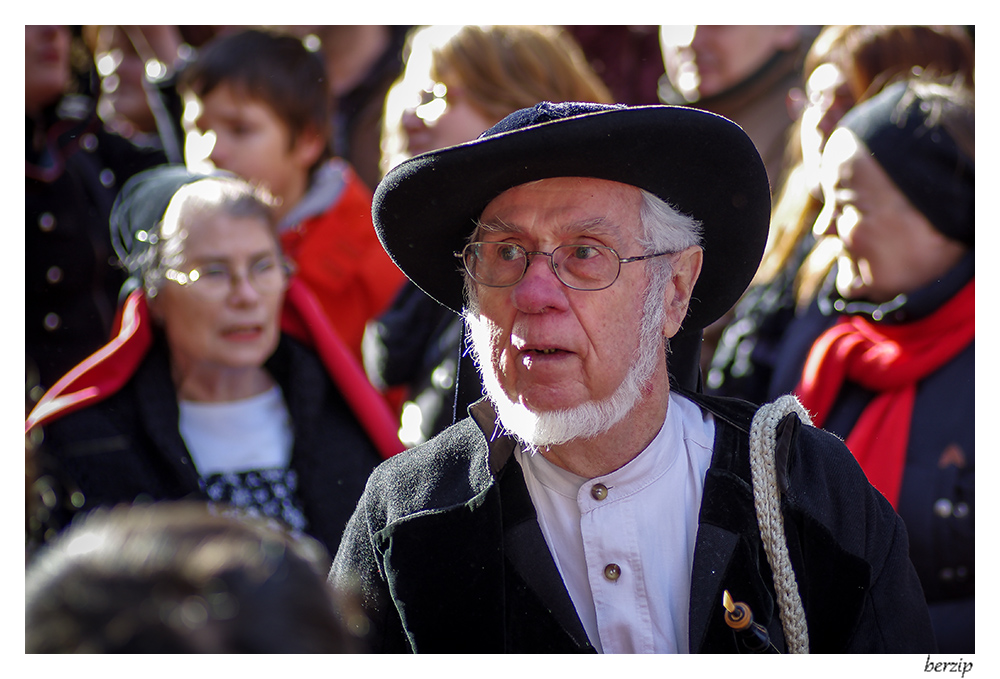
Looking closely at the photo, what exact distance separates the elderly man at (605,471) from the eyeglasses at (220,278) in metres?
1.10

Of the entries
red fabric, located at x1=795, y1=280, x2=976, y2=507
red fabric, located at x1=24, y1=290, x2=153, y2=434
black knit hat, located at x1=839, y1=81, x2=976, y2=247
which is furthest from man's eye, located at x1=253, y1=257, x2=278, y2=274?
black knit hat, located at x1=839, y1=81, x2=976, y2=247

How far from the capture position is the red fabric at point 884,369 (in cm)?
333

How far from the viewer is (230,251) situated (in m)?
3.33

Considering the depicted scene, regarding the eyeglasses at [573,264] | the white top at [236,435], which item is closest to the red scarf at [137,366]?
the white top at [236,435]

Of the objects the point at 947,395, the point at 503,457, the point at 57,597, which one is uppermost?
the point at 57,597

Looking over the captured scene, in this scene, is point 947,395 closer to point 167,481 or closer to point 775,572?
point 775,572

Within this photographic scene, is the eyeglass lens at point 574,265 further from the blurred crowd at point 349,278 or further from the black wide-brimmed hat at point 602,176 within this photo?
the blurred crowd at point 349,278

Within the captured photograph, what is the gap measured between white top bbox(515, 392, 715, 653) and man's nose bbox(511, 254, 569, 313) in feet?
1.43

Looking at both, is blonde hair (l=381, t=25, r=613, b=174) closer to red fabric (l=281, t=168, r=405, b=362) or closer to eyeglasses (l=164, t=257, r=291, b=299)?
red fabric (l=281, t=168, r=405, b=362)

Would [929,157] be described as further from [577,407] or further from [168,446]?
[168,446]

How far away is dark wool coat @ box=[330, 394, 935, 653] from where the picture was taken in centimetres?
216
